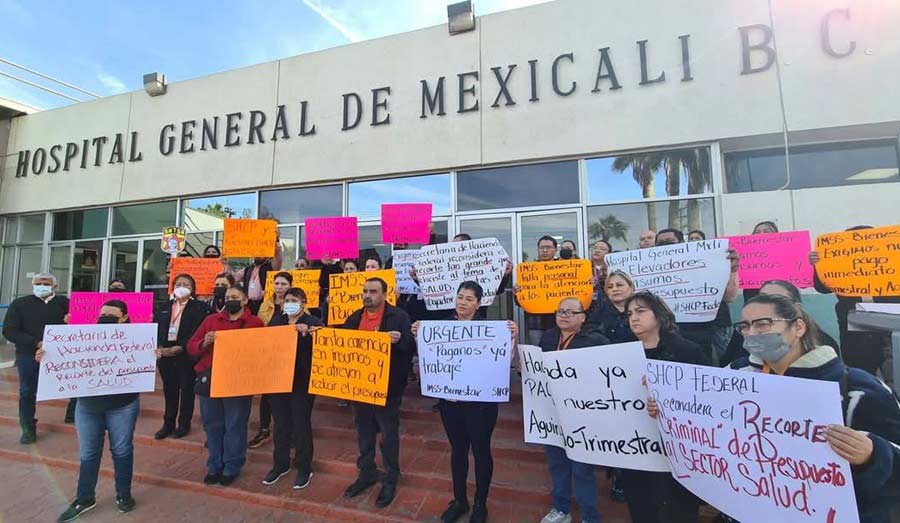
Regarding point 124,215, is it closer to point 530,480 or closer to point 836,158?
point 530,480

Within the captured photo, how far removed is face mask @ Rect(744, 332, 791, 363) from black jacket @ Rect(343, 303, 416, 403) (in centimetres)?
258

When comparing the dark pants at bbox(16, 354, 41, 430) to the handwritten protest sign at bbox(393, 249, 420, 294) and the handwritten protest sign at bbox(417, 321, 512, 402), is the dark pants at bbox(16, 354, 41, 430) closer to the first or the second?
the handwritten protest sign at bbox(393, 249, 420, 294)

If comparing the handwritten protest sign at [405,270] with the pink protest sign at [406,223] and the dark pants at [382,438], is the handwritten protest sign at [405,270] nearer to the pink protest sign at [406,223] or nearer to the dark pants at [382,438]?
the pink protest sign at [406,223]

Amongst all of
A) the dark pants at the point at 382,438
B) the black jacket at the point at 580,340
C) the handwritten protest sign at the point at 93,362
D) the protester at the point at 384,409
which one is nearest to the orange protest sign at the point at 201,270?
the handwritten protest sign at the point at 93,362

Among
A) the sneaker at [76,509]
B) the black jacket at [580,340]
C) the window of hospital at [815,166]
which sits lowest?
the sneaker at [76,509]

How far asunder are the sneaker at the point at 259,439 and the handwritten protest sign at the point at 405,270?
2348 millimetres

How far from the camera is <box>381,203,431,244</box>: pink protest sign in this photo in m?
5.88

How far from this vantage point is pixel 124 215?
10.4 metres

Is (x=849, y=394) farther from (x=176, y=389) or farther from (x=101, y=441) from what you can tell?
(x=176, y=389)

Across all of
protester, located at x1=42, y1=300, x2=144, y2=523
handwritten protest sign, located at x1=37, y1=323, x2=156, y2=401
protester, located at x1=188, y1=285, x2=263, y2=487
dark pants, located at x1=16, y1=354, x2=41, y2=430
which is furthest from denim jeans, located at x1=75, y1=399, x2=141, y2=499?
dark pants, located at x1=16, y1=354, x2=41, y2=430

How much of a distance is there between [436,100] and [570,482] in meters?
6.79

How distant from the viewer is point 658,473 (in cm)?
256

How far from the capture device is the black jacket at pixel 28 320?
16.9 feet

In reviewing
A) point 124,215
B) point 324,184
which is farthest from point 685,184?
point 124,215
